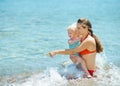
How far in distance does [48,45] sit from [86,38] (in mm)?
5262

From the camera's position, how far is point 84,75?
6.21 m

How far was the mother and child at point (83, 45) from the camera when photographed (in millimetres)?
6073

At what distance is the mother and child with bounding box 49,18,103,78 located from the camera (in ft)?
19.9

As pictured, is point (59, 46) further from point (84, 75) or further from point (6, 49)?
point (84, 75)

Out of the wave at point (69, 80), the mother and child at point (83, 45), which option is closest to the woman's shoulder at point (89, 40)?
the mother and child at point (83, 45)

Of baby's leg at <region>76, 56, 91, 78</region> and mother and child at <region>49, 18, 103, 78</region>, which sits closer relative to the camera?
mother and child at <region>49, 18, 103, 78</region>

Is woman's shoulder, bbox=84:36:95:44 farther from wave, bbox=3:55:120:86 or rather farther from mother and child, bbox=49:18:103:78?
A: wave, bbox=3:55:120:86

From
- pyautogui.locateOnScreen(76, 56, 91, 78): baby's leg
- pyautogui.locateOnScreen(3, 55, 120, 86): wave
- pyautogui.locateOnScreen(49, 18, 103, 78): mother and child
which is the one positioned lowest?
pyautogui.locateOnScreen(3, 55, 120, 86): wave

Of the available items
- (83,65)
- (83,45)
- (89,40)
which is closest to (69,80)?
(83,65)

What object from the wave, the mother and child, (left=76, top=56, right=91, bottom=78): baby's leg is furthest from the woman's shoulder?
the wave

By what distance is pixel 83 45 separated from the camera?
19.9 ft

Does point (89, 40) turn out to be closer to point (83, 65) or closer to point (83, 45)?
point (83, 45)

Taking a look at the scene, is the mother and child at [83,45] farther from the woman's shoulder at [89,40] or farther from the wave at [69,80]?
the wave at [69,80]

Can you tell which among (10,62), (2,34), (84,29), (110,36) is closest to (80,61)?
(84,29)
